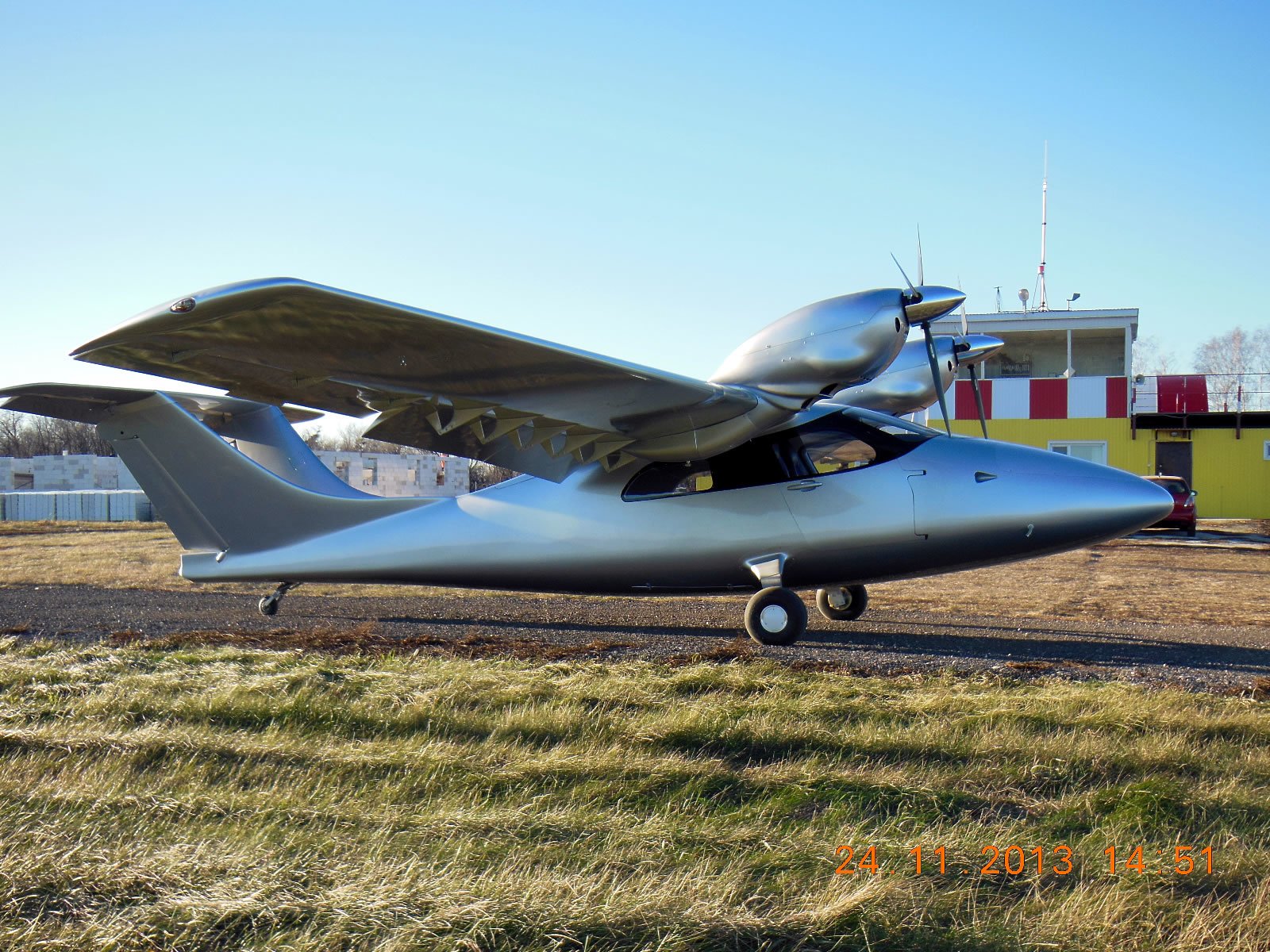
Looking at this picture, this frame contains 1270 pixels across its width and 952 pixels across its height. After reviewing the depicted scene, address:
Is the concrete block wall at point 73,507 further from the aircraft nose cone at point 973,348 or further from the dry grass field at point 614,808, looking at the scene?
the dry grass field at point 614,808

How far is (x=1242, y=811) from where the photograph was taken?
3.74 metres

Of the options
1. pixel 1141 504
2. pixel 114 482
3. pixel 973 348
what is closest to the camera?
pixel 1141 504

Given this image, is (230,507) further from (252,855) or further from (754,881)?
(754,881)

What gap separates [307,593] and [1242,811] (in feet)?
38.8

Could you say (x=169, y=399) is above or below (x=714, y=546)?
above

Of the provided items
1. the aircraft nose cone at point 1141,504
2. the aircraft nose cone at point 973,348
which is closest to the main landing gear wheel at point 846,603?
the aircraft nose cone at point 1141,504

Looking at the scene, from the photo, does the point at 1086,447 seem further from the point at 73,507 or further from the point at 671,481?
the point at 73,507

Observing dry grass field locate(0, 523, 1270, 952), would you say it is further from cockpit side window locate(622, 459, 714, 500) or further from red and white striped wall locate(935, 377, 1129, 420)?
red and white striped wall locate(935, 377, 1129, 420)

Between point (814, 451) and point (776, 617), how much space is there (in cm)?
168

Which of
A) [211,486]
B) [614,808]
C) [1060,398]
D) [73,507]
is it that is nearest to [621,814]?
[614,808]

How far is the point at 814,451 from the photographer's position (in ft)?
30.4

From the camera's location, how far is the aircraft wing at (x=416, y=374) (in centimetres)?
641

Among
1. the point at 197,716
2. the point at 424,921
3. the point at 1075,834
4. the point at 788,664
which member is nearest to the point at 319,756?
the point at 197,716

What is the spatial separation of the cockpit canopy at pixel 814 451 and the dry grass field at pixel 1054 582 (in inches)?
137
